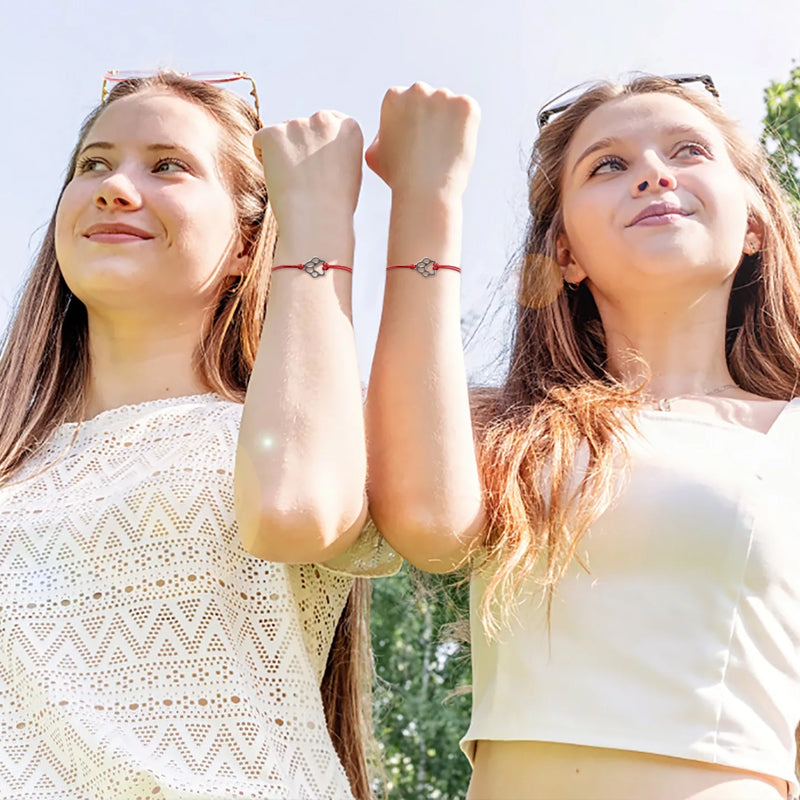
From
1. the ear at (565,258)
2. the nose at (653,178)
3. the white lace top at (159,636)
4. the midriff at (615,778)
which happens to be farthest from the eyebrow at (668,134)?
the midriff at (615,778)

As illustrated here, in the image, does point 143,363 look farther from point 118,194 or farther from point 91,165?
point 91,165

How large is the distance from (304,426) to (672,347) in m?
1.19

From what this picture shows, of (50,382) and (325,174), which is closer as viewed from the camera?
(325,174)

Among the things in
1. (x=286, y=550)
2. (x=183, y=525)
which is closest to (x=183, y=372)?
(x=183, y=525)

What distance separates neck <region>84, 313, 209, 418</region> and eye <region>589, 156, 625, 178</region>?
115cm

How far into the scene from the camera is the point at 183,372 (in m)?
3.10

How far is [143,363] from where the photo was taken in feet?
10.2

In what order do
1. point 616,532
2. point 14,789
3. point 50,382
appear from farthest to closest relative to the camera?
point 50,382
point 616,532
point 14,789

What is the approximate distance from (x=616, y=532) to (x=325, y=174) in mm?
1019

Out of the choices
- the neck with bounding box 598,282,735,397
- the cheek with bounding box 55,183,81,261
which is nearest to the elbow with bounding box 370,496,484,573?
the neck with bounding box 598,282,735,397

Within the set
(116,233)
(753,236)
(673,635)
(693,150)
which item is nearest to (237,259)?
(116,233)

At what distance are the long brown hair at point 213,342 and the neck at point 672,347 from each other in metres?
Result: 0.93

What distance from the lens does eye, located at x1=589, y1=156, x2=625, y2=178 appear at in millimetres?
3096

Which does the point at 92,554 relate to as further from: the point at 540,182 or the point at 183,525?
the point at 540,182
